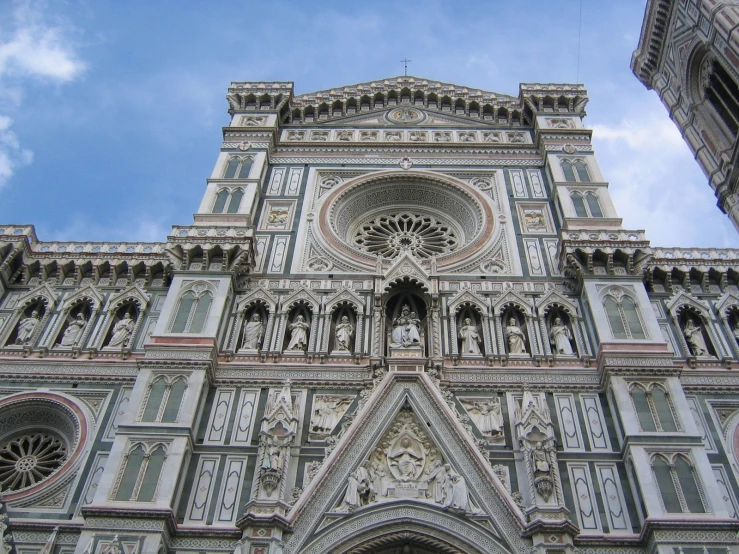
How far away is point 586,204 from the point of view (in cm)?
1842

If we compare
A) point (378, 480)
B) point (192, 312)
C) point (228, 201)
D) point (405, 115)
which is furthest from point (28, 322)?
point (405, 115)

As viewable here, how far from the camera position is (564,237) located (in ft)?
55.6

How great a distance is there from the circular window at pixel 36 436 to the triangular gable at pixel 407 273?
6.39 meters

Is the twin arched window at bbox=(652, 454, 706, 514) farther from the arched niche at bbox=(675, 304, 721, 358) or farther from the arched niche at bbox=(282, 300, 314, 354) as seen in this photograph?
the arched niche at bbox=(282, 300, 314, 354)

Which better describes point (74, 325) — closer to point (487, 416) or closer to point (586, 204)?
point (487, 416)

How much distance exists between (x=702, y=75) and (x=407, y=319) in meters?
10.4

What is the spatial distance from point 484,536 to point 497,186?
9955mm

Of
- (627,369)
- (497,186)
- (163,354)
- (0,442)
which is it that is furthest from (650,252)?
(0,442)

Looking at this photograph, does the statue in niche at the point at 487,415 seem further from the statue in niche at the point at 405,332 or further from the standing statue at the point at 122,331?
the standing statue at the point at 122,331

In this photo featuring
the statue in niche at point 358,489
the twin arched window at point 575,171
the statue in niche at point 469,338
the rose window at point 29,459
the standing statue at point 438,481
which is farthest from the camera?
the twin arched window at point 575,171

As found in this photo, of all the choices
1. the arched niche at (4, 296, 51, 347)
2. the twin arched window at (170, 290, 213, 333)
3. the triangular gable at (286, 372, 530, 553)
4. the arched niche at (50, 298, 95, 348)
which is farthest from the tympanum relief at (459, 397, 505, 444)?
the arched niche at (4, 296, 51, 347)

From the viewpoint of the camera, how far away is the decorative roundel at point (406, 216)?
1864cm

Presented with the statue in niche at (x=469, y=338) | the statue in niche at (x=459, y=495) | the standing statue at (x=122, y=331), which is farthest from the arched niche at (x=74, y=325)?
the statue in niche at (x=459, y=495)

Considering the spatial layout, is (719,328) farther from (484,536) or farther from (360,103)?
(360,103)
